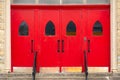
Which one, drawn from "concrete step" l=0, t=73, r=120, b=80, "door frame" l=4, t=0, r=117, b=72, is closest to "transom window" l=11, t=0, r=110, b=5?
"door frame" l=4, t=0, r=117, b=72

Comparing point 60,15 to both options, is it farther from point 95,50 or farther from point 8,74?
point 8,74

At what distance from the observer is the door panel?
14.4 meters

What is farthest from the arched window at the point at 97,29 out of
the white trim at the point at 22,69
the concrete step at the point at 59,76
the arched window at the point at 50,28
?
the white trim at the point at 22,69

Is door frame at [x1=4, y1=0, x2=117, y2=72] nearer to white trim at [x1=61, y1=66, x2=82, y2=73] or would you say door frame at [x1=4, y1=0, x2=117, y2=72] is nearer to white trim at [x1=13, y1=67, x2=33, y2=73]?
white trim at [x1=13, y1=67, x2=33, y2=73]

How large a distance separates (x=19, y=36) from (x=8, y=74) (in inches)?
58.2

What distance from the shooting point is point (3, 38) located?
46.0 feet

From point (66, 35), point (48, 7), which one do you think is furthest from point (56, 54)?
point (48, 7)

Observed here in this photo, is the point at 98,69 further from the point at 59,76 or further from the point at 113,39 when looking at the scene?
the point at 59,76

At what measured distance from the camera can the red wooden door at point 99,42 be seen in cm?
1438

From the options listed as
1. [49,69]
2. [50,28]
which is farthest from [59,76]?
[50,28]

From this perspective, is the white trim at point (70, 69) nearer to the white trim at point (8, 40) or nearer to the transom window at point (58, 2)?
the white trim at point (8, 40)

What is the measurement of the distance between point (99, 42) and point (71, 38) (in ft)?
3.28

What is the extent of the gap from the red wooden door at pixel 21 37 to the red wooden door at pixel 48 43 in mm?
320

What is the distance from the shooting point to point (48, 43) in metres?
14.4
